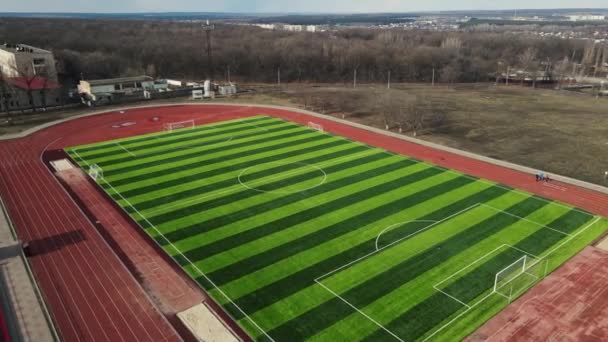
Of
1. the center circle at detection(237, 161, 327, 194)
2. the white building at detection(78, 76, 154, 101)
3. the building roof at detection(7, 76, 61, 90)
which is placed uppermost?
the building roof at detection(7, 76, 61, 90)

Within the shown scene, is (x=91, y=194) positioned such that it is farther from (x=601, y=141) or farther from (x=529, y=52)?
(x=529, y=52)

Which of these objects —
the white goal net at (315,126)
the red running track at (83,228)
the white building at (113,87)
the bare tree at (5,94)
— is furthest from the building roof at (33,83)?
the white goal net at (315,126)

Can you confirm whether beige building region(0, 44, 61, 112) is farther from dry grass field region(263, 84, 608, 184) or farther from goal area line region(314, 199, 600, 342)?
goal area line region(314, 199, 600, 342)

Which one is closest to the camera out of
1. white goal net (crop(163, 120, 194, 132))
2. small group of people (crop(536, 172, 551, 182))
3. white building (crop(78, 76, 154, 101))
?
small group of people (crop(536, 172, 551, 182))

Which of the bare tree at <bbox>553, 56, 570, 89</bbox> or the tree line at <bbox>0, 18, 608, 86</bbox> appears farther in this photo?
the tree line at <bbox>0, 18, 608, 86</bbox>

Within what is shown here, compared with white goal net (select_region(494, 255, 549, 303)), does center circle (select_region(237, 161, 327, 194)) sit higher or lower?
higher

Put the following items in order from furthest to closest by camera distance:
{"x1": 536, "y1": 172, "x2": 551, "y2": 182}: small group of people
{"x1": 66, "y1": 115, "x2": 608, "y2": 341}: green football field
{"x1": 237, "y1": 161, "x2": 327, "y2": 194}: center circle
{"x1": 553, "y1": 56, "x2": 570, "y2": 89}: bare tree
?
{"x1": 553, "y1": 56, "x2": 570, "y2": 89}: bare tree
{"x1": 536, "y1": 172, "x2": 551, "y2": 182}: small group of people
{"x1": 237, "y1": 161, "x2": 327, "y2": 194}: center circle
{"x1": 66, "y1": 115, "x2": 608, "y2": 341}: green football field

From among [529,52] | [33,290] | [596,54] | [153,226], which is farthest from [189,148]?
[596,54]

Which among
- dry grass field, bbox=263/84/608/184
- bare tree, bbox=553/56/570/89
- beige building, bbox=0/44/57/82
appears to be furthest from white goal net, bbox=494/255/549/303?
bare tree, bbox=553/56/570/89

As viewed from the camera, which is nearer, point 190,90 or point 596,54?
point 190,90
